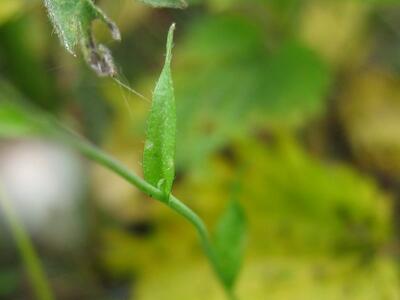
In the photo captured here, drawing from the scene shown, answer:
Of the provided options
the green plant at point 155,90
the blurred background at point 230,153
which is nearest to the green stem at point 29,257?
the blurred background at point 230,153

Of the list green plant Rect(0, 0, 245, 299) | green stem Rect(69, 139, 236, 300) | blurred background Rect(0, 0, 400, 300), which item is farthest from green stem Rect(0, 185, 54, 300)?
green plant Rect(0, 0, 245, 299)

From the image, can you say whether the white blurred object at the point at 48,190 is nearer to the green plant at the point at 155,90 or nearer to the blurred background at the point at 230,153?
the blurred background at the point at 230,153

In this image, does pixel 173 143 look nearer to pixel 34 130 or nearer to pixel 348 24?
pixel 34 130

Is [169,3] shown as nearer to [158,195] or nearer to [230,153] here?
[158,195]

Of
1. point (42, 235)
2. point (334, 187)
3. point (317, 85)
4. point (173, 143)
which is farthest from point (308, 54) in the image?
point (173, 143)

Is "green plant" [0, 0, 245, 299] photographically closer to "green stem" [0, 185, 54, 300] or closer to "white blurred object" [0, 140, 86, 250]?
"green stem" [0, 185, 54, 300]

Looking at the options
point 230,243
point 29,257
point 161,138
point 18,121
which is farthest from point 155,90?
point 29,257
